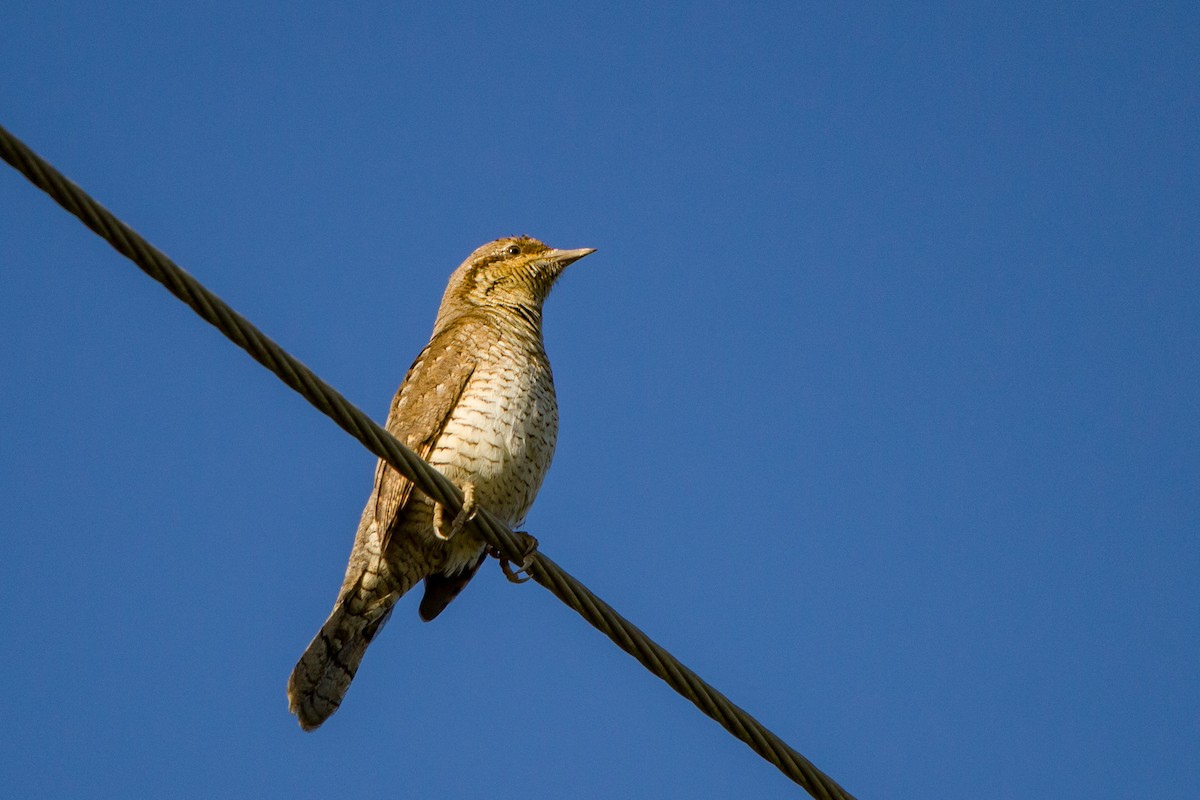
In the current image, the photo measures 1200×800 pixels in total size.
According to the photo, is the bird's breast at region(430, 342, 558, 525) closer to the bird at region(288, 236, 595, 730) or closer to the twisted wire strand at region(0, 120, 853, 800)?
the bird at region(288, 236, 595, 730)

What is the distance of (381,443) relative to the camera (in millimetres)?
4094

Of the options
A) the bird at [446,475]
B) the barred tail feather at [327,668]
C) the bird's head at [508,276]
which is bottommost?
the barred tail feather at [327,668]

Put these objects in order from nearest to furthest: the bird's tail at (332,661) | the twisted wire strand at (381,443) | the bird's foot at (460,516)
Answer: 1. the twisted wire strand at (381,443)
2. the bird's foot at (460,516)
3. the bird's tail at (332,661)

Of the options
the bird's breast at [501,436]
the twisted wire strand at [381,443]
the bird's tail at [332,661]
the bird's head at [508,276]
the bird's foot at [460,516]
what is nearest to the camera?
the twisted wire strand at [381,443]

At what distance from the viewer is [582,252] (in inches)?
299

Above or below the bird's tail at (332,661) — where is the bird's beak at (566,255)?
above

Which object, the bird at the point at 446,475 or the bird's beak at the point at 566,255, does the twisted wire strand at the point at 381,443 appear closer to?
the bird at the point at 446,475

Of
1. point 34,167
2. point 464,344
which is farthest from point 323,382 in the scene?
point 464,344

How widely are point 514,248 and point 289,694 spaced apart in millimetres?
2788

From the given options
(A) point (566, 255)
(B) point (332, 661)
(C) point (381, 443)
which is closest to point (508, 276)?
(A) point (566, 255)

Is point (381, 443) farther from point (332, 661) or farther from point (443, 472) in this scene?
point (332, 661)

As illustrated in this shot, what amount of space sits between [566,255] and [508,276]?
0.37m

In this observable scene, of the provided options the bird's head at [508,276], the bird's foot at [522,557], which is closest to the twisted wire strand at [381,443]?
the bird's foot at [522,557]

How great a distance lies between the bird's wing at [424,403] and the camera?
19.8 feet
